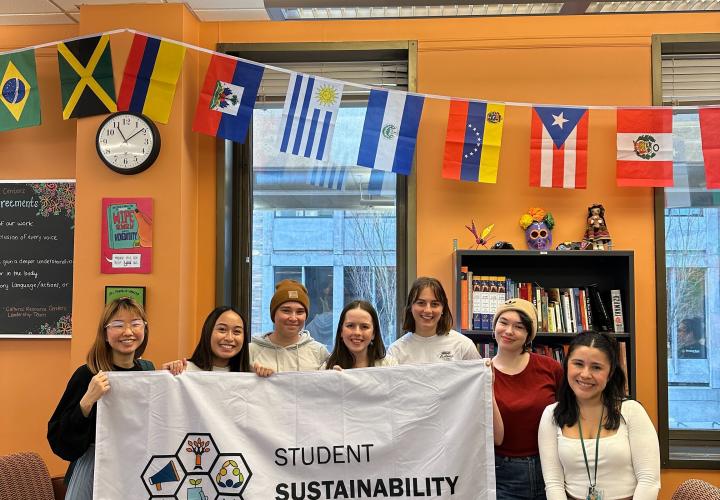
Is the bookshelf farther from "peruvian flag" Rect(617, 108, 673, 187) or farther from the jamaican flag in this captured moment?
the jamaican flag

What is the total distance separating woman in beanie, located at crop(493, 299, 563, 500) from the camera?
248 cm

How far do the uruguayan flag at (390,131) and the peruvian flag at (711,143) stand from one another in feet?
4.96

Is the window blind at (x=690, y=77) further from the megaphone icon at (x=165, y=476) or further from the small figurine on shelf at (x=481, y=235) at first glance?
the megaphone icon at (x=165, y=476)

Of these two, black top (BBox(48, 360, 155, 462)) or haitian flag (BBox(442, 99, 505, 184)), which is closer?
black top (BBox(48, 360, 155, 462))

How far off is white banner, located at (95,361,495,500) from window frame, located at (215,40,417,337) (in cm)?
140

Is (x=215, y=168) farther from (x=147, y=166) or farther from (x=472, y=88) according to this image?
(x=472, y=88)

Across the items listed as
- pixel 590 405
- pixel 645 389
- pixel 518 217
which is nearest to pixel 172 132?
pixel 518 217

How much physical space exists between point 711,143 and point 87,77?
3387 millimetres

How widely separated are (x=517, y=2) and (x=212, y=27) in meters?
1.88

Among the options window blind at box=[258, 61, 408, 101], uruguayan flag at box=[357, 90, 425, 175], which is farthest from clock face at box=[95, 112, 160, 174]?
uruguayan flag at box=[357, 90, 425, 175]

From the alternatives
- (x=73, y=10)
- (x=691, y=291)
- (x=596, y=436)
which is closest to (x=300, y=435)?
(x=596, y=436)

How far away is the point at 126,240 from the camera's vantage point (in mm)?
3594

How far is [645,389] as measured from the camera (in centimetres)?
372

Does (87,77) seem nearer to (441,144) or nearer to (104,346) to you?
(104,346)
